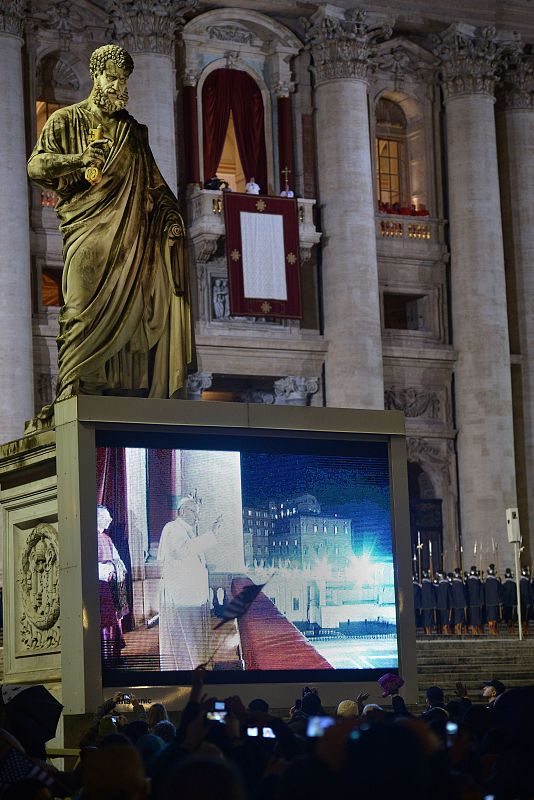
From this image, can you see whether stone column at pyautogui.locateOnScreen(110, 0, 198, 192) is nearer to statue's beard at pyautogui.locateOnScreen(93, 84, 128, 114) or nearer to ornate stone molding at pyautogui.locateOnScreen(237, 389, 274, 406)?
ornate stone molding at pyautogui.locateOnScreen(237, 389, 274, 406)

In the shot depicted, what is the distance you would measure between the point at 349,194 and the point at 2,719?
2795 cm

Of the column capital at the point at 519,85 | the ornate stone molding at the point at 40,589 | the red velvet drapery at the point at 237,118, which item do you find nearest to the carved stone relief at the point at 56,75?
the red velvet drapery at the point at 237,118

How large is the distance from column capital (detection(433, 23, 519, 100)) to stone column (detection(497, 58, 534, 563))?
1.17 m

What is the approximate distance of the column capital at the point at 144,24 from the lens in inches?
1325

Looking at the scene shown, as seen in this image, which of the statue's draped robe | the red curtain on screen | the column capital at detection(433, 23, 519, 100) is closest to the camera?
the red curtain on screen

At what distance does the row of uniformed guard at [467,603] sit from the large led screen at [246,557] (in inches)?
733

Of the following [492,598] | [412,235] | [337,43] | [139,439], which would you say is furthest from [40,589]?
[412,235]

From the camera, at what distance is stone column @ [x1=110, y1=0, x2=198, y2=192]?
108ft

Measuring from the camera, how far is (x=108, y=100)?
11.3 m

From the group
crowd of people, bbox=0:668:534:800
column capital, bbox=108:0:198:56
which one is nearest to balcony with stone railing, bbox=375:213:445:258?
column capital, bbox=108:0:198:56

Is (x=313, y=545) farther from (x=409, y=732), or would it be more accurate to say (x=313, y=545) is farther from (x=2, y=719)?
(x=409, y=732)

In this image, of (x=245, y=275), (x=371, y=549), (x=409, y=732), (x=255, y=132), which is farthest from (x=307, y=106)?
(x=409, y=732)

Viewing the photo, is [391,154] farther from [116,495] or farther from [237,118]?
[116,495]

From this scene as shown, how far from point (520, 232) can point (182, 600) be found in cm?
2835
